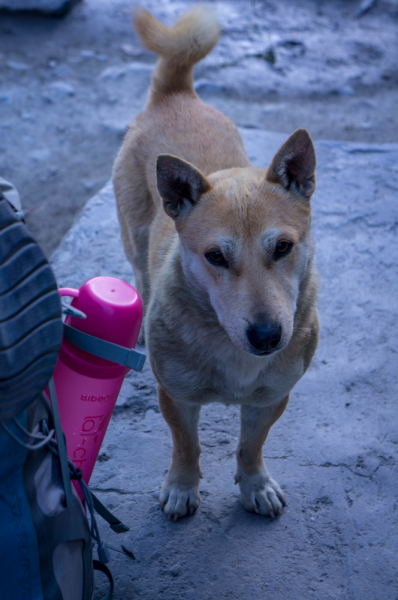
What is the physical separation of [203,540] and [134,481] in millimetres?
404

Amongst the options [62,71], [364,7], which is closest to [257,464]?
[62,71]

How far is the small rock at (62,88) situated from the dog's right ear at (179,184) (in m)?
4.91

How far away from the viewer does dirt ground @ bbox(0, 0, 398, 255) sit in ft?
17.0

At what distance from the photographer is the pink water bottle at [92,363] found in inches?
65.4

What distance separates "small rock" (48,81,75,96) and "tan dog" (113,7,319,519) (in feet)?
14.2

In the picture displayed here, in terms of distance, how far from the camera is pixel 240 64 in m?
7.02

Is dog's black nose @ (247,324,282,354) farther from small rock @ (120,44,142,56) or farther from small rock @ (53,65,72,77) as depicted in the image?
small rock @ (120,44,142,56)

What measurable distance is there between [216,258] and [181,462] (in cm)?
90

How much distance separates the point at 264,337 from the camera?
1.64 m

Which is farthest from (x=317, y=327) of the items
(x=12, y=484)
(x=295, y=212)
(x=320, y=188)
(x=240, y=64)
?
(x=240, y=64)

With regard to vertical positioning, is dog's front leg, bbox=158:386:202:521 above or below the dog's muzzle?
below

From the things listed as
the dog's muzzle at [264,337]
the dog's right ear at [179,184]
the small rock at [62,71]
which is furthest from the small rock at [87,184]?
the dog's muzzle at [264,337]

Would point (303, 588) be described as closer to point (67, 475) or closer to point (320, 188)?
point (67, 475)

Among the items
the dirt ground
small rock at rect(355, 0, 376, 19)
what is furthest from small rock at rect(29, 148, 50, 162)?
small rock at rect(355, 0, 376, 19)
